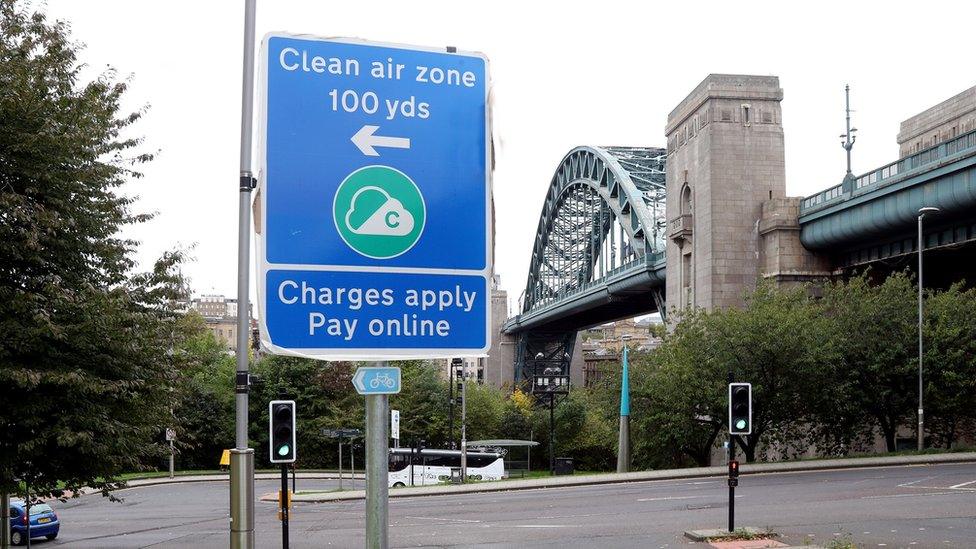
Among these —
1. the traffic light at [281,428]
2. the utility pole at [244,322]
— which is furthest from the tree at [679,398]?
the utility pole at [244,322]

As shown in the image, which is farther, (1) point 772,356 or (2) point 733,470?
(1) point 772,356

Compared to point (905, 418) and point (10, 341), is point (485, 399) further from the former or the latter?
point (10, 341)

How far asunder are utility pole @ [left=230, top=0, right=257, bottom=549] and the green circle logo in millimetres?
2814

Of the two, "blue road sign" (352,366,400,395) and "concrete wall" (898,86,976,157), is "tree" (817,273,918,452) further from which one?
"blue road sign" (352,366,400,395)

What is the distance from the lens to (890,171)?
3975 cm

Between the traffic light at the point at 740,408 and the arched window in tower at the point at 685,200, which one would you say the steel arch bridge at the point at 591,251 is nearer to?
the arched window in tower at the point at 685,200

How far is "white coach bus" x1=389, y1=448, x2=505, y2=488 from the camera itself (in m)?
46.2

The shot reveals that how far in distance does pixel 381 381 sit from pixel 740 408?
1655 cm

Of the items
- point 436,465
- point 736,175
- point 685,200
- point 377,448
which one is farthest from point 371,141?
point 685,200

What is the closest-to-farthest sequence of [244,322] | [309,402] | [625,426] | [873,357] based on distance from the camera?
[244,322] → [873,357] → [625,426] → [309,402]

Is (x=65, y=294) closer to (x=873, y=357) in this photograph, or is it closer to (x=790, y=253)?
(x=873, y=357)

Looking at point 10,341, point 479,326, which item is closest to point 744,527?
point 10,341

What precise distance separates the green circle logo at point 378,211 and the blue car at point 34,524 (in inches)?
965

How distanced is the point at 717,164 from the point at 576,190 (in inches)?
1973
